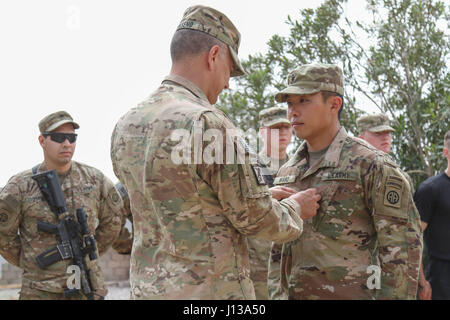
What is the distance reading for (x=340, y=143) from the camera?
3322 millimetres

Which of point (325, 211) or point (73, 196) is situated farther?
point (73, 196)

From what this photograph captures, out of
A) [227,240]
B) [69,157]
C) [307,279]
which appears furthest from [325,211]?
[69,157]

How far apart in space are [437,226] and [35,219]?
3.98 meters

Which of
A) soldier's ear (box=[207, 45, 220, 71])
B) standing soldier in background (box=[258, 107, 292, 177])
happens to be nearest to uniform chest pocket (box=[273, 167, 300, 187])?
soldier's ear (box=[207, 45, 220, 71])

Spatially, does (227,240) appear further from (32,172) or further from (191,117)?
(32,172)

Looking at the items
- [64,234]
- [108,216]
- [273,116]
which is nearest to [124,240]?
[108,216]

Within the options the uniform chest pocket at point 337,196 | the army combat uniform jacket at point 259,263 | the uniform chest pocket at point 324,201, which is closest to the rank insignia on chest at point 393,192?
the uniform chest pocket at point 337,196

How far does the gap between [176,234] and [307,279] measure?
1132mm

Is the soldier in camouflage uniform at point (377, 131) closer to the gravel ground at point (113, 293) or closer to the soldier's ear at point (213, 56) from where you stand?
the soldier's ear at point (213, 56)

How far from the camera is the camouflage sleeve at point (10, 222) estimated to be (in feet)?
18.0

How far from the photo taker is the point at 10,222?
550cm

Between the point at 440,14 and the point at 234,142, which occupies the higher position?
the point at 440,14

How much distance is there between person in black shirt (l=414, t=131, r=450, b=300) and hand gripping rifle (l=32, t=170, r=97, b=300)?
337 centimetres

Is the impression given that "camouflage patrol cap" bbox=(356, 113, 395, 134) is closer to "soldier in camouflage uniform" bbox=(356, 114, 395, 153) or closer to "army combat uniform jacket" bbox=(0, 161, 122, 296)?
"soldier in camouflage uniform" bbox=(356, 114, 395, 153)
